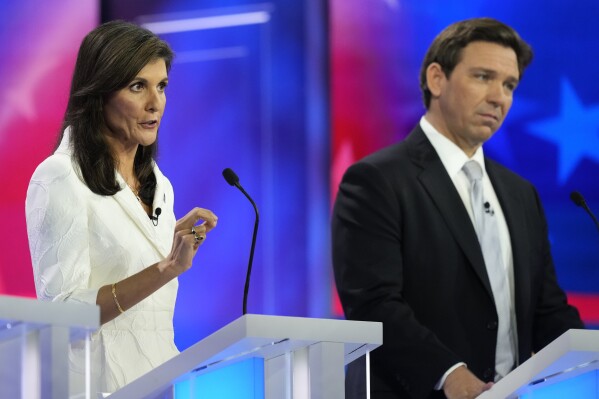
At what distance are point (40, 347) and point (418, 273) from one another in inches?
65.5

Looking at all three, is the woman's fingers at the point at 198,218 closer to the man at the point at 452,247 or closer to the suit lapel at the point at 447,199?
the man at the point at 452,247

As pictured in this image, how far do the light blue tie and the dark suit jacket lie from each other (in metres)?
0.04

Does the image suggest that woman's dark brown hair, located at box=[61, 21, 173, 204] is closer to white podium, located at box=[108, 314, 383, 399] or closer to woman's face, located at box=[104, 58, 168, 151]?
woman's face, located at box=[104, 58, 168, 151]

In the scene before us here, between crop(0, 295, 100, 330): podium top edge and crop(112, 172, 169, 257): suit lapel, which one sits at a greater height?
crop(112, 172, 169, 257): suit lapel

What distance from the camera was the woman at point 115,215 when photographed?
2479mm

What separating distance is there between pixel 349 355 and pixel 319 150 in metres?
2.45

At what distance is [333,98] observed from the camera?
14.8 ft

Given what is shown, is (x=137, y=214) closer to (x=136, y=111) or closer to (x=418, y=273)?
(x=136, y=111)

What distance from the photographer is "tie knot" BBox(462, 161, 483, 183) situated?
347 cm

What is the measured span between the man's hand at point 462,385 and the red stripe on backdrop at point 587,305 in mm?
1278

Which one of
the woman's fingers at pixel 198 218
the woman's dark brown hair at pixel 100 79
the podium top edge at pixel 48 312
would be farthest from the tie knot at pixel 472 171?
the podium top edge at pixel 48 312

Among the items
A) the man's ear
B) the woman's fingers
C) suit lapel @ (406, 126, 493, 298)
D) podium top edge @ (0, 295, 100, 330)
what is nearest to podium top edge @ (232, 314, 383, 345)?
podium top edge @ (0, 295, 100, 330)

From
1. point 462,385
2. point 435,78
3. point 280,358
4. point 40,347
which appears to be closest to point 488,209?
point 435,78

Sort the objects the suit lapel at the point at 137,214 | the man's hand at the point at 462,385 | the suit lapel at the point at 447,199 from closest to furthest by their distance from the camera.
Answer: the suit lapel at the point at 137,214 → the man's hand at the point at 462,385 → the suit lapel at the point at 447,199
